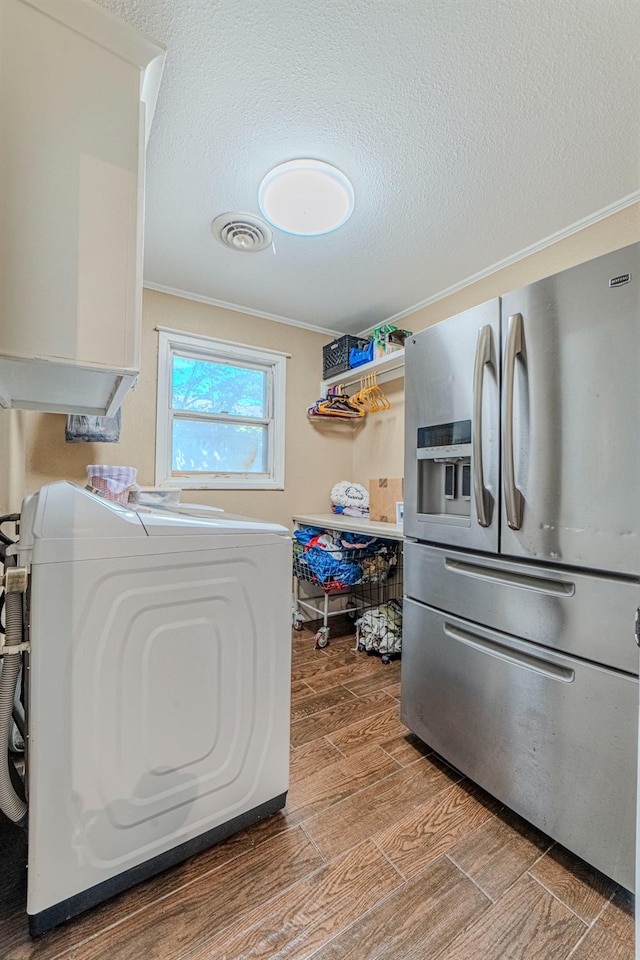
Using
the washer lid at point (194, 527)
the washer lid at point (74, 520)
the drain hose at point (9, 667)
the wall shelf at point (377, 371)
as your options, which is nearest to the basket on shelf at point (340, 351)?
the wall shelf at point (377, 371)

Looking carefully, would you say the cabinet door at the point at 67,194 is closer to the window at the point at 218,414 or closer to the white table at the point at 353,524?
the white table at the point at 353,524

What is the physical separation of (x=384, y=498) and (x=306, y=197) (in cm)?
179

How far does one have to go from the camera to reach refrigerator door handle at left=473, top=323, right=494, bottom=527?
51.3 inches

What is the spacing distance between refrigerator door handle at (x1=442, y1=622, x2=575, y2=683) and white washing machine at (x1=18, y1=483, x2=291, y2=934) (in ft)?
2.11

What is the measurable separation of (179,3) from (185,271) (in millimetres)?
1400

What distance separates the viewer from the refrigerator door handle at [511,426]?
3.99 ft

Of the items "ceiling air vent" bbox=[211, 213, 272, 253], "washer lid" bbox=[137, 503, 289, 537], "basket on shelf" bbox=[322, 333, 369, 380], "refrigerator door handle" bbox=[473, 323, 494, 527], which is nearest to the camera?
"washer lid" bbox=[137, 503, 289, 537]

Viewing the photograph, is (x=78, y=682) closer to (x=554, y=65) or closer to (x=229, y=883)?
(x=229, y=883)

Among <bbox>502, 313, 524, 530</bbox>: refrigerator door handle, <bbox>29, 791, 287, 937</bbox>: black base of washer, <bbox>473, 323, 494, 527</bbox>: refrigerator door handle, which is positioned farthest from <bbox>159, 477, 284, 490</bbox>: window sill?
<bbox>502, 313, 524, 530</bbox>: refrigerator door handle

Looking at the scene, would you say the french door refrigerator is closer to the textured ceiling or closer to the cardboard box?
the textured ceiling

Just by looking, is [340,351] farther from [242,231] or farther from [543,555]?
[543,555]

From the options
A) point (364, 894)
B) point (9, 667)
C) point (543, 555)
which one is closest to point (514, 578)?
point (543, 555)

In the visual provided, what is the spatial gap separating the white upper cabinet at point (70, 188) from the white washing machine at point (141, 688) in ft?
1.26

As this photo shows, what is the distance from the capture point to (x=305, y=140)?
1.46 metres
